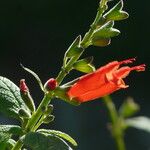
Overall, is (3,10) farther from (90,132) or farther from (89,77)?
(89,77)

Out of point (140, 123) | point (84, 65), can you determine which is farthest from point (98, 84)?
point (140, 123)

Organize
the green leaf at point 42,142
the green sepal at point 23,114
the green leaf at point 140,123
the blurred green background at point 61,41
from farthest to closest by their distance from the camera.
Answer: the blurred green background at point 61,41 < the green leaf at point 140,123 < the green sepal at point 23,114 < the green leaf at point 42,142

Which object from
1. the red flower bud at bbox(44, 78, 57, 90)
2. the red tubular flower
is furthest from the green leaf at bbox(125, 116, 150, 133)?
the red flower bud at bbox(44, 78, 57, 90)

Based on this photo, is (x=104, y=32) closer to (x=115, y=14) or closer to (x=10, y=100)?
(x=115, y=14)

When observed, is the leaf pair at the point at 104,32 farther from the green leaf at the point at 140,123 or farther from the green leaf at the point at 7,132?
the green leaf at the point at 140,123

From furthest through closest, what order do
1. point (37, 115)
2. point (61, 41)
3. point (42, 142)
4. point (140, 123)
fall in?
1. point (61, 41)
2. point (140, 123)
3. point (37, 115)
4. point (42, 142)

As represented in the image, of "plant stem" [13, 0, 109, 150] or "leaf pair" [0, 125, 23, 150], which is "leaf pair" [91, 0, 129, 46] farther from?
"leaf pair" [0, 125, 23, 150]

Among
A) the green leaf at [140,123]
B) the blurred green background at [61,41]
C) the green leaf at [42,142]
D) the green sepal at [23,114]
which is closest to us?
the green leaf at [42,142]

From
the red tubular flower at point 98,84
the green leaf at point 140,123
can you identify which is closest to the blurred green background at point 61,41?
the green leaf at point 140,123
